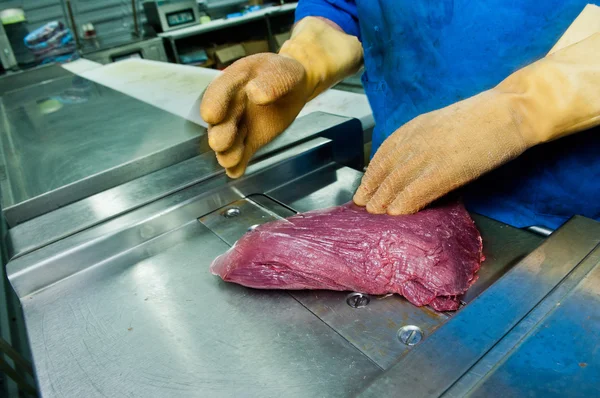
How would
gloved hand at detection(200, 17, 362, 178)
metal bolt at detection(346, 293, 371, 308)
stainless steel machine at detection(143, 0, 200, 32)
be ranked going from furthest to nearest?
stainless steel machine at detection(143, 0, 200, 32) < gloved hand at detection(200, 17, 362, 178) < metal bolt at detection(346, 293, 371, 308)

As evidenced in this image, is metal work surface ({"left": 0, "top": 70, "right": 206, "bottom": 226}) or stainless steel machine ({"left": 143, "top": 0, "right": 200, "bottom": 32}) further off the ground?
stainless steel machine ({"left": 143, "top": 0, "right": 200, "bottom": 32})

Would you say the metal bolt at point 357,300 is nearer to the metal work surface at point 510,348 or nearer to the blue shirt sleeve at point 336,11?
the metal work surface at point 510,348

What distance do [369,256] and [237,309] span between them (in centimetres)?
32

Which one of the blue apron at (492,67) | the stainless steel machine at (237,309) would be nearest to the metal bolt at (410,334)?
the stainless steel machine at (237,309)

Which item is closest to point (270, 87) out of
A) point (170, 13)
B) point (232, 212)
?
point (232, 212)

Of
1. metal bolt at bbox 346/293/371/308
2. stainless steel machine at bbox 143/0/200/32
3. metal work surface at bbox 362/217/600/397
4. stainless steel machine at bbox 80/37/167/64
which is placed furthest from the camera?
stainless steel machine at bbox 143/0/200/32

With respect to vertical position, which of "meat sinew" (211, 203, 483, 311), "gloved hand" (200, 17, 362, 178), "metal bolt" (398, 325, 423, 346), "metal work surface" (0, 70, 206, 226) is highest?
"gloved hand" (200, 17, 362, 178)

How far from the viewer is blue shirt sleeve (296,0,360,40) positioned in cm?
161

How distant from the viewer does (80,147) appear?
1.68 m

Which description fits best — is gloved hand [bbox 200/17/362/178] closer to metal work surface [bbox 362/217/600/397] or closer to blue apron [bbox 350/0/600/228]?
blue apron [bbox 350/0/600/228]

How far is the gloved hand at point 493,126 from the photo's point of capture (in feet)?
2.78

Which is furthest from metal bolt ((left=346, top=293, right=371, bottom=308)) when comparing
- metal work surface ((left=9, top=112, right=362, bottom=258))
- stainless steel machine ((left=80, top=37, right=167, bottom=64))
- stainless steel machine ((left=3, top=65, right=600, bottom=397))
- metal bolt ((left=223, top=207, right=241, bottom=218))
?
stainless steel machine ((left=80, top=37, right=167, bottom=64))

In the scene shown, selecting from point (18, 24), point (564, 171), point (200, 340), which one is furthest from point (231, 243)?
point (18, 24)

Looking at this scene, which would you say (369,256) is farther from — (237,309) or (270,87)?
(270,87)
